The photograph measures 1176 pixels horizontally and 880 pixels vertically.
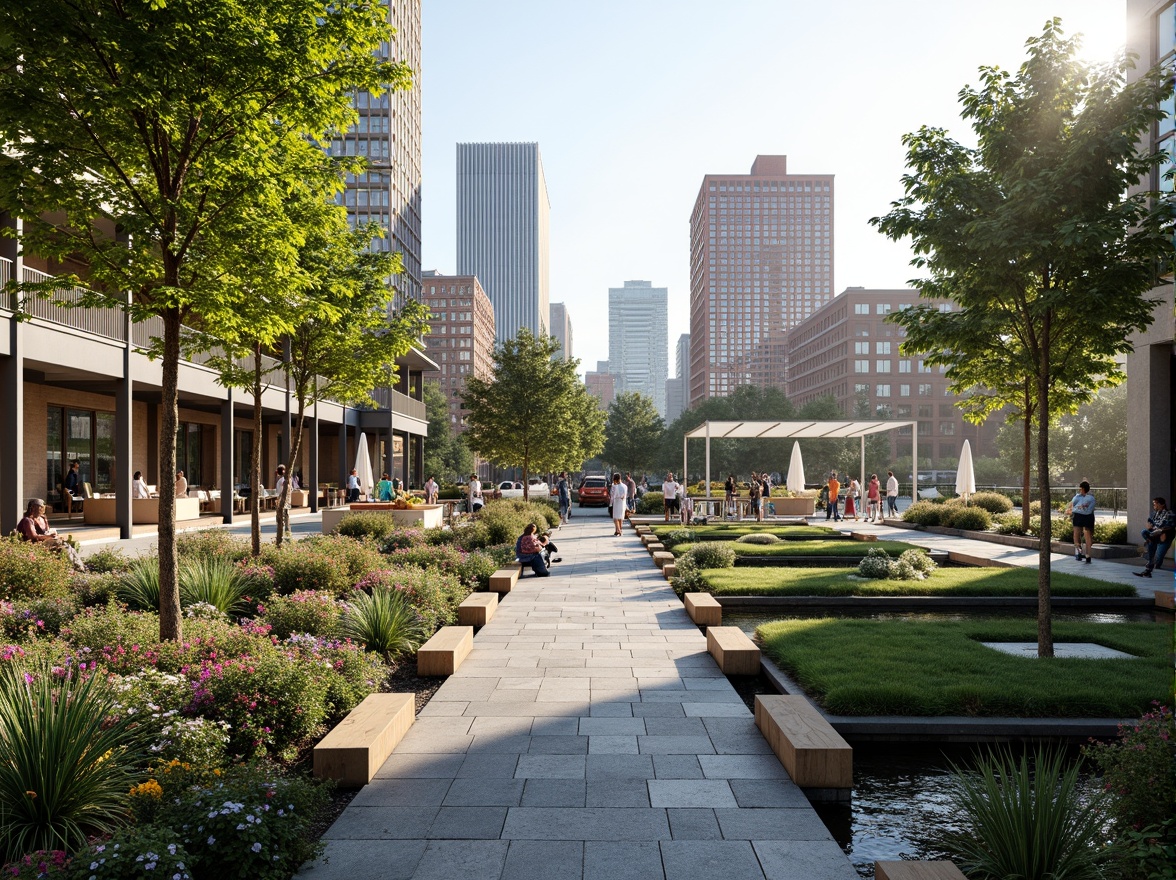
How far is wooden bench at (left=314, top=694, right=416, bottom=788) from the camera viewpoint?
5.32 meters

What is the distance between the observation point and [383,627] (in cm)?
902

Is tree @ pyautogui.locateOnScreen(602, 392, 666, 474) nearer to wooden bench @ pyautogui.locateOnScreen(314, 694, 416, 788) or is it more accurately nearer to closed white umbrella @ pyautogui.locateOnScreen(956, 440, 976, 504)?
closed white umbrella @ pyautogui.locateOnScreen(956, 440, 976, 504)

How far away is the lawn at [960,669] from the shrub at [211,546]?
358 inches

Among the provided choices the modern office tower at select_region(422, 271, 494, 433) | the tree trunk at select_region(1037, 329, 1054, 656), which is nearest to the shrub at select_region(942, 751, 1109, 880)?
the tree trunk at select_region(1037, 329, 1054, 656)

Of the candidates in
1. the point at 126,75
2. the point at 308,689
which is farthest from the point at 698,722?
the point at 126,75

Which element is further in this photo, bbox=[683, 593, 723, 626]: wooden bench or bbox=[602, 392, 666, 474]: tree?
bbox=[602, 392, 666, 474]: tree

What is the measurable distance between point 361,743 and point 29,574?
7826mm

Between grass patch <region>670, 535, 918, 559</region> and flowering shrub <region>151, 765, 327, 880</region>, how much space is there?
14571mm

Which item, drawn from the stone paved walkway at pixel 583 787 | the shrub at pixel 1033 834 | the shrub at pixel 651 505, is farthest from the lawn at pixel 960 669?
the shrub at pixel 651 505

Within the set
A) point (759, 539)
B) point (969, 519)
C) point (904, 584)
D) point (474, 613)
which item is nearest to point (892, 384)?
point (969, 519)

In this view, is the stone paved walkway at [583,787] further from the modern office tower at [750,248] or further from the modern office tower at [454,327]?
the modern office tower at [750,248]

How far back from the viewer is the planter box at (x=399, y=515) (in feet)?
77.7

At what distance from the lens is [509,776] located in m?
5.46

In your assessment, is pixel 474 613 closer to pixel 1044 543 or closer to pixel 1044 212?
pixel 1044 543
